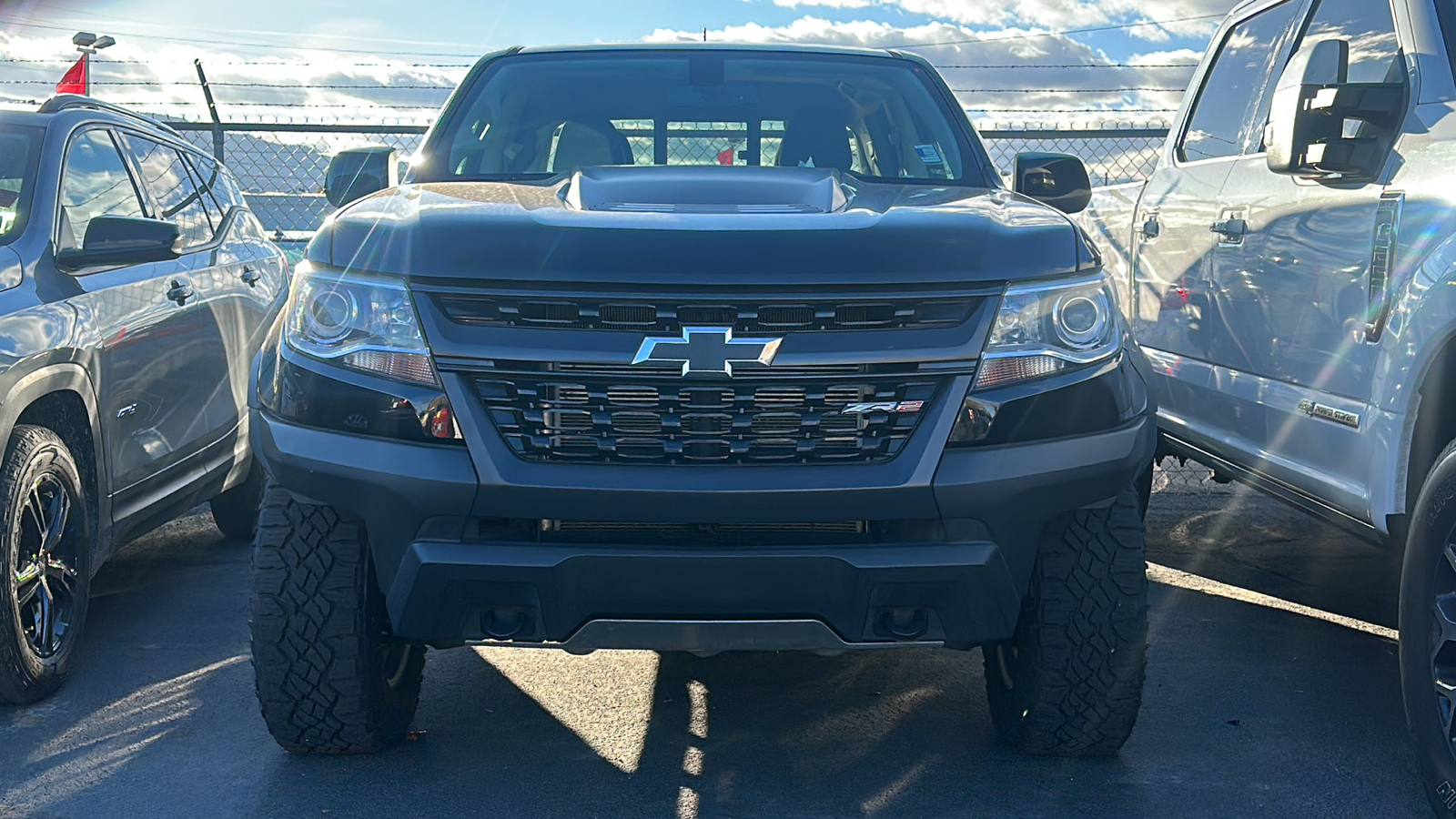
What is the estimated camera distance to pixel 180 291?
503cm

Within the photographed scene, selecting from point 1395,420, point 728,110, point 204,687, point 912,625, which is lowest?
point 204,687

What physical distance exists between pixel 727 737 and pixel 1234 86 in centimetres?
311

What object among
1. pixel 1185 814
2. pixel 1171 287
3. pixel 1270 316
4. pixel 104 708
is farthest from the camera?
pixel 1171 287

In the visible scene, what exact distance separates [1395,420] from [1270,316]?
0.80 metres

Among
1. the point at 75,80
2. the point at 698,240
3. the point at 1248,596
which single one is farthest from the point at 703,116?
the point at 75,80

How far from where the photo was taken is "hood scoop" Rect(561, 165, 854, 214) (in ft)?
10.8

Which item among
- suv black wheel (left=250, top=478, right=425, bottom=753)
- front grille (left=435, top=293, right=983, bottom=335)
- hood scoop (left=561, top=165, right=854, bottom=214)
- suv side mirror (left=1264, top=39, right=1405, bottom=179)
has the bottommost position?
suv black wheel (left=250, top=478, right=425, bottom=753)

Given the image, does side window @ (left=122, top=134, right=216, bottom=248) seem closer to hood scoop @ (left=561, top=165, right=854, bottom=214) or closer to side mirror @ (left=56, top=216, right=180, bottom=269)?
side mirror @ (left=56, top=216, right=180, bottom=269)

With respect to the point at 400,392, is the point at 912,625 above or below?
below

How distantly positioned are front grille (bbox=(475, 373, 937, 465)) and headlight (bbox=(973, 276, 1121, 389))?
23 centimetres

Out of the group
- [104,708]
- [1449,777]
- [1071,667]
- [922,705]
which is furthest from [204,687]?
[1449,777]

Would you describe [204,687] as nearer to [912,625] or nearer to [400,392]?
[400,392]

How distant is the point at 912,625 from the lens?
9.80 feet

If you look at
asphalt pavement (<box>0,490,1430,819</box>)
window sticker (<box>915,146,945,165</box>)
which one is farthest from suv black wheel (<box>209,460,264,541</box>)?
window sticker (<box>915,146,945,165</box>)
